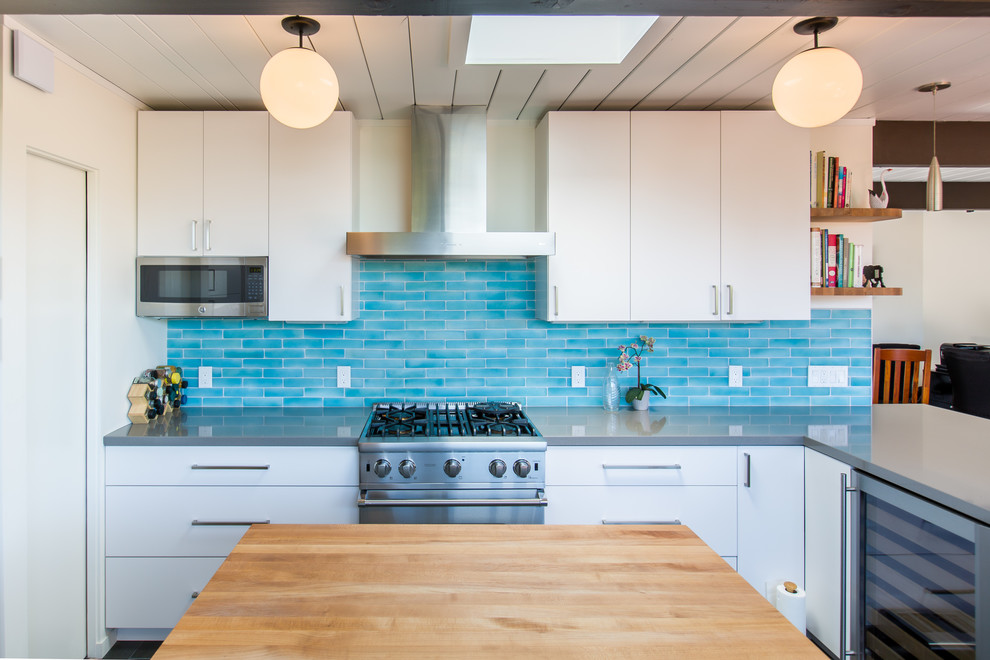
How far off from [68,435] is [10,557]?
503 millimetres

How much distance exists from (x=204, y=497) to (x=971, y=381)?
18.5ft

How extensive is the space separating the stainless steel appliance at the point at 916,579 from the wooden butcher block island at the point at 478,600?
2.73 feet

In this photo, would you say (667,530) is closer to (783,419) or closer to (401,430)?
(401,430)

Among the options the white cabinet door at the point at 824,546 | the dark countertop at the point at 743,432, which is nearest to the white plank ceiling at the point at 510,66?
the dark countertop at the point at 743,432

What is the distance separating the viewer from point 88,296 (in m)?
2.39

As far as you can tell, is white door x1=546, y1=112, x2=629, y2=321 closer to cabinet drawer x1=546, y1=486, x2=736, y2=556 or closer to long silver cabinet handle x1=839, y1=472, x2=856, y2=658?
cabinet drawer x1=546, y1=486, x2=736, y2=556

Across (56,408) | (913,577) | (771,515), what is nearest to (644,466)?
(771,515)

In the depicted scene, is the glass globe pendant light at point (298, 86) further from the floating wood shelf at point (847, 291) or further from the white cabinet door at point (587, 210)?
the floating wood shelf at point (847, 291)

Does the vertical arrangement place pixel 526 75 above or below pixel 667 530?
above

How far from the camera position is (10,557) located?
1.93 meters

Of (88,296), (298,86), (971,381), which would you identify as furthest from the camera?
(971,381)

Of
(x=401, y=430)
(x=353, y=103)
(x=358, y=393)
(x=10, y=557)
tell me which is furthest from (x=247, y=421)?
(x=353, y=103)

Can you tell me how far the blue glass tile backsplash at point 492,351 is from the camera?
9.92ft

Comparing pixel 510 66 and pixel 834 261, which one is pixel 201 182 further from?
pixel 834 261
